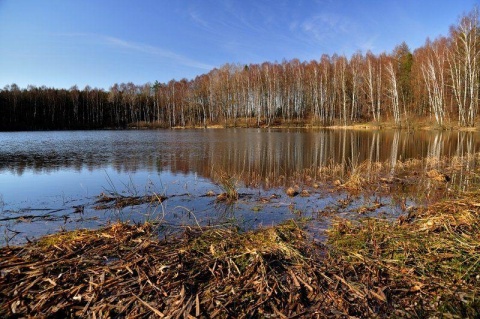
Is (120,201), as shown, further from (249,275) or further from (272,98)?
(272,98)

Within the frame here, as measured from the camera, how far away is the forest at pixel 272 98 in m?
50.9

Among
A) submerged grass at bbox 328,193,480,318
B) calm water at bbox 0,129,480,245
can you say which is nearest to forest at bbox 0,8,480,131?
calm water at bbox 0,129,480,245

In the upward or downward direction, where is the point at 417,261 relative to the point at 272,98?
downward

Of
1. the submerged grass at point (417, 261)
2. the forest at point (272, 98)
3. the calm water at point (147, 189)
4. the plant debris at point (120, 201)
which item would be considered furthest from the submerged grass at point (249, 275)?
the forest at point (272, 98)

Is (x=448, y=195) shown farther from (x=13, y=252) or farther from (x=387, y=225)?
(x=13, y=252)

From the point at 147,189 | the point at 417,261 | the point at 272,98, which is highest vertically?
the point at 272,98

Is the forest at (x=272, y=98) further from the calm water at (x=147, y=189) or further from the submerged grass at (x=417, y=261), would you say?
the submerged grass at (x=417, y=261)

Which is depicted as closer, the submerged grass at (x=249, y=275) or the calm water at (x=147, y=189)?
the submerged grass at (x=249, y=275)

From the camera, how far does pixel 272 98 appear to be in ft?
228

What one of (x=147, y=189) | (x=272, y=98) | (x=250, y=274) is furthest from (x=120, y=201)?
(x=272, y=98)

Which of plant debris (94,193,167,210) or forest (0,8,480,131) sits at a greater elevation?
forest (0,8,480,131)

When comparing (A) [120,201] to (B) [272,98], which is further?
(B) [272,98]

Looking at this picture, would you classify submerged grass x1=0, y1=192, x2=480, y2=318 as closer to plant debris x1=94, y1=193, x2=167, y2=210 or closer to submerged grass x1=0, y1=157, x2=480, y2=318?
submerged grass x1=0, y1=157, x2=480, y2=318

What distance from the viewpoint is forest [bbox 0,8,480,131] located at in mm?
50875
